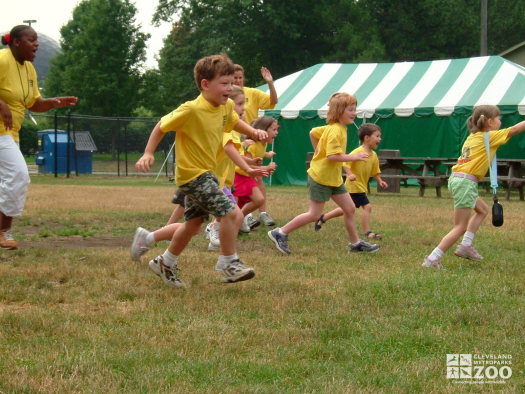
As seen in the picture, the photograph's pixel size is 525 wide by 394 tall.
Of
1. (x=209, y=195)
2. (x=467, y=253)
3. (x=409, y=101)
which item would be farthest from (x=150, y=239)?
(x=409, y=101)

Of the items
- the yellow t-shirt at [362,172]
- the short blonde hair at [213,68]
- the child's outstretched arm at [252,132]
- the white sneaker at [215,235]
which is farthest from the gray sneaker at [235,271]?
the yellow t-shirt at [362,172]

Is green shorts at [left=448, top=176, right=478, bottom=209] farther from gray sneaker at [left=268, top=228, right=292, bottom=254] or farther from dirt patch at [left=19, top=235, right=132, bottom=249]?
dirt patch at [left=19, top=235, right=132, bottom=249]

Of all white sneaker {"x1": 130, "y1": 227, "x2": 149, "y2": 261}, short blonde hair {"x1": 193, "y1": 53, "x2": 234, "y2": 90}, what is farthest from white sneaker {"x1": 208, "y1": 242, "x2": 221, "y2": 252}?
short blonde hair {"x1": 193, "y1": 53, "x2": 234, "y2": 90}

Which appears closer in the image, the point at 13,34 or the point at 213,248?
the point at 13,34

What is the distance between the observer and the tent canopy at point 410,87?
72.6ft

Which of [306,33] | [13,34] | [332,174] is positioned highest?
[306,33]

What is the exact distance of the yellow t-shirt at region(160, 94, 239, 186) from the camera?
5.96 meters

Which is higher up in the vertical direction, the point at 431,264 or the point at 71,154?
the point at 431,264

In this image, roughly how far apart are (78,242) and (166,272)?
3033 millimetres

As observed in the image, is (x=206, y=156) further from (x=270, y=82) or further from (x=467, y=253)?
(x=270, y=82)

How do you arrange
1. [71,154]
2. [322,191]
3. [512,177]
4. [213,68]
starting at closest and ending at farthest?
[213,68] < [322,191] < [512,177] < [71,154]

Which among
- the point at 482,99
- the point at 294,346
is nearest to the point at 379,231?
the point at 294,346

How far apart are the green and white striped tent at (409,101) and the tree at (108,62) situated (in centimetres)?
2680

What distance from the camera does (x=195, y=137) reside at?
19.7 feet
